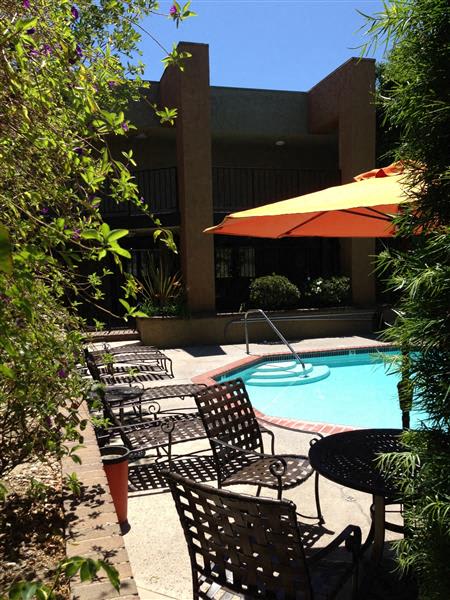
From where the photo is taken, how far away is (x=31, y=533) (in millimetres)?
2801

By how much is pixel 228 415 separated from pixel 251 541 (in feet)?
6.56

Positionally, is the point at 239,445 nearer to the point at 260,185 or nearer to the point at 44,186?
the point at 44,186

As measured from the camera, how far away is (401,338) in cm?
207

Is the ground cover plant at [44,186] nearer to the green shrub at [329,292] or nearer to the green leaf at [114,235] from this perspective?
the green leaf at [114,235]

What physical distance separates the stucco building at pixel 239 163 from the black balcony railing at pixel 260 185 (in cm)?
4

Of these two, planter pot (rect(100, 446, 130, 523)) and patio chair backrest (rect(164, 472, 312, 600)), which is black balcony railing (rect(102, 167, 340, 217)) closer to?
Result: planter pot (rect(100, 446, 130, 523))

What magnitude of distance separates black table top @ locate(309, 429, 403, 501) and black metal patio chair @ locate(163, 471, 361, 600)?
0.28 meters

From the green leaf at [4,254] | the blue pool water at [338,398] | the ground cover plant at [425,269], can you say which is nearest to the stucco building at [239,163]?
the blue pool water at [338,398]

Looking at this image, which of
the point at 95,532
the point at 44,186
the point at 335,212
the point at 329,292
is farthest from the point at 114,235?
the point at 329,292

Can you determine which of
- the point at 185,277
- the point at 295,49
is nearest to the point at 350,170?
the point at 295,49

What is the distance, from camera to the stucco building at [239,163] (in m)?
13.6

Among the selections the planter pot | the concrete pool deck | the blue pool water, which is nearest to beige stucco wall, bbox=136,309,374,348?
the blue pool water

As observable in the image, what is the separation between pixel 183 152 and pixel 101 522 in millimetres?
12084

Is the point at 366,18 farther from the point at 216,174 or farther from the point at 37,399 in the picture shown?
the point at 216,174
